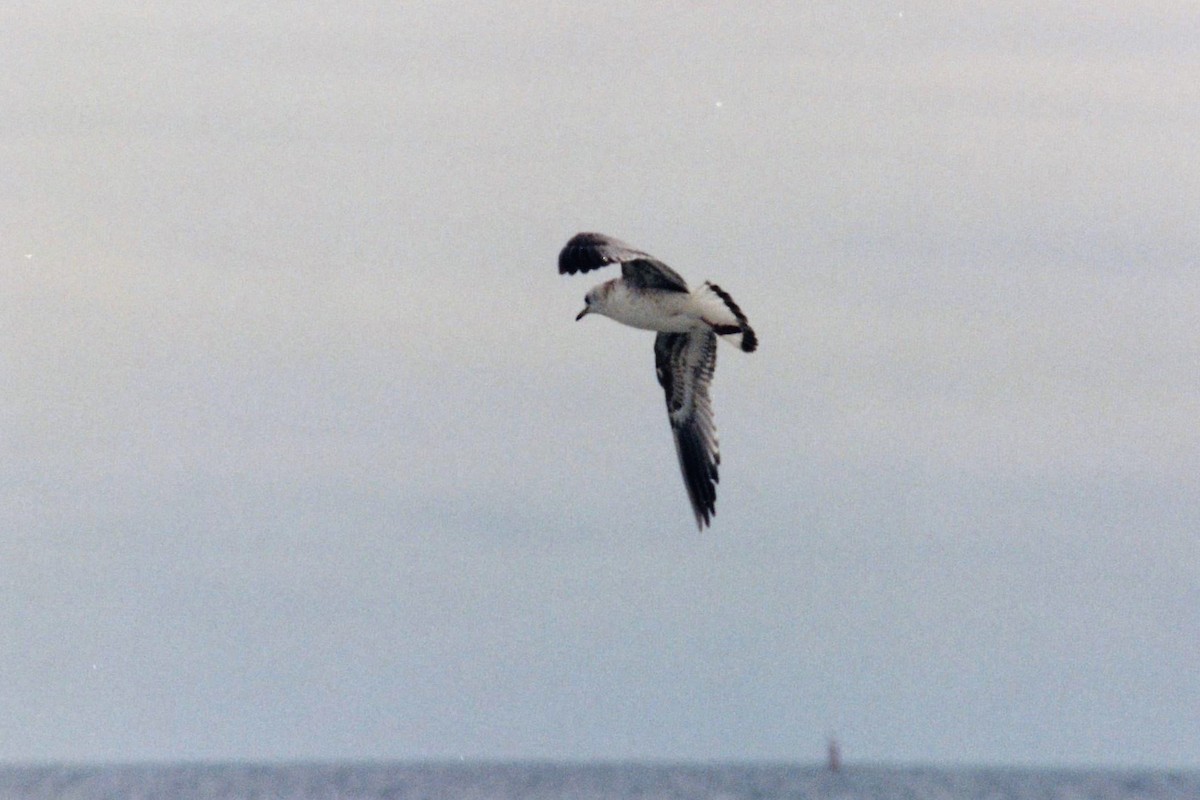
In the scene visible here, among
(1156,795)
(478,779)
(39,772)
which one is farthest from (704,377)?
(39,772)

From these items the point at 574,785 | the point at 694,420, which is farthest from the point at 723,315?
the point at 574,785

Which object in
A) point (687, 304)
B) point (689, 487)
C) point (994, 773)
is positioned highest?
point (687, 304)

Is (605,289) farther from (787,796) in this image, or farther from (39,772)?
(39,772)

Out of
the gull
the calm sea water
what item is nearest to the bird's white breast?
the gull

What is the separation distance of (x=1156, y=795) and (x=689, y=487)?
5538 cm

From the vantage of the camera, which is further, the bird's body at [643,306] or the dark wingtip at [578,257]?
the bird's body at [643,306]

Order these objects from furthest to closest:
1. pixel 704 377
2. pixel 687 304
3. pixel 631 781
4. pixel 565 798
Result: pixel 631 781, pixel 565 798, pixel 704 377, pixel 687 304

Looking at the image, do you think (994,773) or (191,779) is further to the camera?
(994,773)

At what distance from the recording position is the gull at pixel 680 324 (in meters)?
24.6

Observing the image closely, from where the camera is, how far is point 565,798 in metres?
71.1

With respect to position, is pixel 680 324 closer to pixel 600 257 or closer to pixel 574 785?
pixel 600 257

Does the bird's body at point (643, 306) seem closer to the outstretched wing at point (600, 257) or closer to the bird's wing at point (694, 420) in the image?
the outstretched wing at point (600, 257)

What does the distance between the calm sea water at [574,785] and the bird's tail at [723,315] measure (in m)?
44.7

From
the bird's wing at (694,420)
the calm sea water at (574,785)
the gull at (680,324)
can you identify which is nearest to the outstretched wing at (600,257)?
the gull at (680,324)
